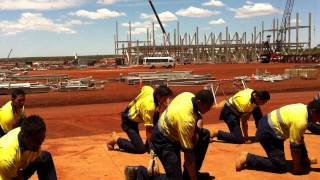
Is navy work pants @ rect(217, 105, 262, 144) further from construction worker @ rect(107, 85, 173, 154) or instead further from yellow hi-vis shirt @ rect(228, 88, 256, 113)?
construction worker @ rect(107, 85, 173, 154)

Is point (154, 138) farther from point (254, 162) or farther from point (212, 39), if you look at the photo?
point (212, 39)

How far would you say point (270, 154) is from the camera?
750 cm

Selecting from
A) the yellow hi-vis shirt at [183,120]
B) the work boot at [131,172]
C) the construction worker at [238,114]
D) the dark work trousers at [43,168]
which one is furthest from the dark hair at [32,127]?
the construction worker at [238,114]

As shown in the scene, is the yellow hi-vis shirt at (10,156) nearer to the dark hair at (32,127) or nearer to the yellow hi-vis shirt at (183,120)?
the dark hair at (32,127)

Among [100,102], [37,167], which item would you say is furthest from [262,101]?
[100,102]

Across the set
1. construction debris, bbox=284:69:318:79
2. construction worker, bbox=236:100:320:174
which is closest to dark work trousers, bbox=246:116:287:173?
construction worker, bbox=236:100:320:174

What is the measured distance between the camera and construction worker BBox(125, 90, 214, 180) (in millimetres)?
5746

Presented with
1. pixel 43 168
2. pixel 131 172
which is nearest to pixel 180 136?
pixel 131 172

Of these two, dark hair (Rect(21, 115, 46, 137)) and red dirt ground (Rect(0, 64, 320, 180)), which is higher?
dark hair (Rect(21, 115, 46, 137))

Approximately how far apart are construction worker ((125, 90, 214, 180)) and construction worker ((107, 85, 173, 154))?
4.93 feet

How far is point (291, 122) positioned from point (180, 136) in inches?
84.1

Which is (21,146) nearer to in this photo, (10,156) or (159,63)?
(10,156)

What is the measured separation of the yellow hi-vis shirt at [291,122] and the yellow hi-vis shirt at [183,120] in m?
1.85

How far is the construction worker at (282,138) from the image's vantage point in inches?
275
